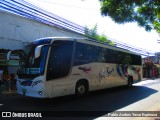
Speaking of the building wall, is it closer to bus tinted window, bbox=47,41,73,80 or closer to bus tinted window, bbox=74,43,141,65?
bus tinted window, bbox=74,43,141,65

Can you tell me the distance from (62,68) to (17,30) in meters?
11.5

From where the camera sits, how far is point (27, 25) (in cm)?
2116

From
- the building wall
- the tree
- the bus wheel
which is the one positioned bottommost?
the bus wheel

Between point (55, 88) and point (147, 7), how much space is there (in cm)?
498

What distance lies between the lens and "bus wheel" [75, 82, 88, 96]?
11.3 metres

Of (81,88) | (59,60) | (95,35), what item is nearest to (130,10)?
(59,60)

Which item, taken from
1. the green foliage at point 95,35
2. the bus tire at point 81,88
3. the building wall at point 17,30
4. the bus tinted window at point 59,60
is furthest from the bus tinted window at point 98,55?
the green foliage at point 95,35

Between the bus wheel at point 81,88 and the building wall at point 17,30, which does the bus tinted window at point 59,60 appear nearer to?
the bus wheel at point 81,88

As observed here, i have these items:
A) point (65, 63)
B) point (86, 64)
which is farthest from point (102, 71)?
point (65, 63)

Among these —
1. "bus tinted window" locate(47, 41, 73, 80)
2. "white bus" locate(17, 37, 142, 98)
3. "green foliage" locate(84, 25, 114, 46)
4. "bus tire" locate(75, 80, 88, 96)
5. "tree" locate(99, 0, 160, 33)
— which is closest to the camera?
"tree" locate(99, 0, 160, 33)

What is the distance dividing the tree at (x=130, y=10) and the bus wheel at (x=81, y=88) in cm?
454

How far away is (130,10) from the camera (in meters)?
7.88

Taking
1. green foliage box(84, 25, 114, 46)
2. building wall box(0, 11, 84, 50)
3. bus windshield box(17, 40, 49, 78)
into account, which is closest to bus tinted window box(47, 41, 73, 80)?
bus windshield box(17, 40, 49, 78)

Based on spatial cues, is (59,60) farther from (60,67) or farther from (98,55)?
(98,55)
